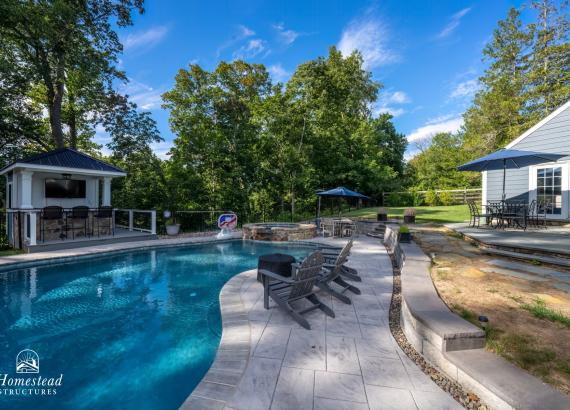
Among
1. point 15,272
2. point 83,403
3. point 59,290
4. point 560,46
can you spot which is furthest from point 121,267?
point 560,46

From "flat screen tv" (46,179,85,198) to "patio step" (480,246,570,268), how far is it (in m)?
14.6

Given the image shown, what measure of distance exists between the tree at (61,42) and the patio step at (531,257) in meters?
17.5

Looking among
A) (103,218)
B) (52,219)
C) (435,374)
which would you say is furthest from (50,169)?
(435,374)

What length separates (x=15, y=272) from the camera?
665 cm

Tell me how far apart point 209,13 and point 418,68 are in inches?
579

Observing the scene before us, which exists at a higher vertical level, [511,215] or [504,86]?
[504,86]

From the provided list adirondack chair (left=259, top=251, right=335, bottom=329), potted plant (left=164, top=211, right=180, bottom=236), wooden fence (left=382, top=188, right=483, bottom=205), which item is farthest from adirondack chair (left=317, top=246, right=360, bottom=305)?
wooden fence (left=382, top=188, right=483, bottom=205)

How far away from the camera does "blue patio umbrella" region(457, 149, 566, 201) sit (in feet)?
24.8

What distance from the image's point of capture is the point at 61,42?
42.3ft

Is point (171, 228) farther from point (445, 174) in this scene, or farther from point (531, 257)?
point (445, 174)

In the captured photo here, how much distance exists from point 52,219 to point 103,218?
1.55 metres

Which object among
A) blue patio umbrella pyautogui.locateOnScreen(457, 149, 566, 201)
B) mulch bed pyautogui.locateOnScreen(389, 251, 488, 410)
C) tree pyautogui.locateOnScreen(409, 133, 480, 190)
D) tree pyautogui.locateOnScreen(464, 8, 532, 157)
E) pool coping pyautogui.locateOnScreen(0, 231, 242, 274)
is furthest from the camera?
tree pyautogui.locateOnScreen(409, 133, 480, 190)

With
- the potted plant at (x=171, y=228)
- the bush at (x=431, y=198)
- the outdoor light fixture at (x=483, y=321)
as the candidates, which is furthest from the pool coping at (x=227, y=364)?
the bush at (x=431, y=198)

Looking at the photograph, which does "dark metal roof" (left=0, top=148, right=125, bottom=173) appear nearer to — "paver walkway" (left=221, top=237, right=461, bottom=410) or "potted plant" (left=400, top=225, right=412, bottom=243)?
"paver walkway" (left=221, top=237, right=461, bottom=410)
